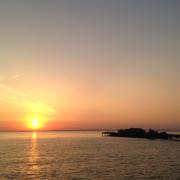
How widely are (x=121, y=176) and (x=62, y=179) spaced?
24.6ft

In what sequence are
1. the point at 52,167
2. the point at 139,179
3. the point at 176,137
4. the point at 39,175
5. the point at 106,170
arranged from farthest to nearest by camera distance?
1. the point at 176,137
2. the point at 52,167
3. the point at 106,170
4. the point at 39,175
5. the point at 139,179

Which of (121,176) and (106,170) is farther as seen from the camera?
(106,170)

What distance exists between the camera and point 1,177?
1335 inches

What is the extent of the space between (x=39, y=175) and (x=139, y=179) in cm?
1311

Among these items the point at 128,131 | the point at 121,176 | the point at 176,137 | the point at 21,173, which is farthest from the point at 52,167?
the point at 128,131

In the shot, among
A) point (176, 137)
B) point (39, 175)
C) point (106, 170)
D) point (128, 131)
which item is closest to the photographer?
point (39, 175)

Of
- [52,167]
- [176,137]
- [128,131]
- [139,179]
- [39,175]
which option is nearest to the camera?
[139,179]

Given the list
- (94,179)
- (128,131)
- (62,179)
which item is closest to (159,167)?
(94,179)

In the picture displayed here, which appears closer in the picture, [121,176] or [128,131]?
[121,176]

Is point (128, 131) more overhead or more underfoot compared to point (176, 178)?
more overhead

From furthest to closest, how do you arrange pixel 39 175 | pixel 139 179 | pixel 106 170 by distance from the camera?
pixel 106 170 < pixel 39 175 < pixel 139 179

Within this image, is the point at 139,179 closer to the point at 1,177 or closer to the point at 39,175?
the point at 39,175

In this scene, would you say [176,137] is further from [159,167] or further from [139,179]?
[139,179]

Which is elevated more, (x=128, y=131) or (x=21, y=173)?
(x=128, y=131)
